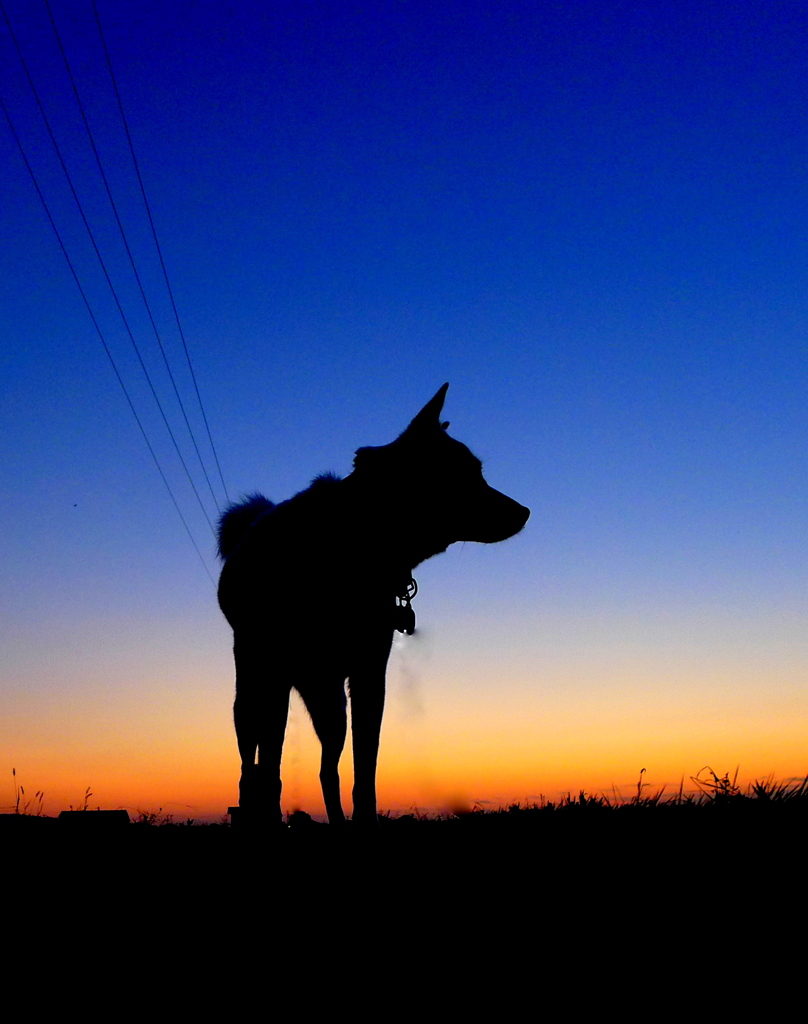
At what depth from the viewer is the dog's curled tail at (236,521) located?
7.13 meters

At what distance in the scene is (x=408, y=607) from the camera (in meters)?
5.76

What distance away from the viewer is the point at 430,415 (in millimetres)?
5570

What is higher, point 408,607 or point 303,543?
point 303,543

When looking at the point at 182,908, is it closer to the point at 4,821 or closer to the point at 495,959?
the point at 495,959

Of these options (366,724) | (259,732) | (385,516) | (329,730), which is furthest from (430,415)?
(329,730)

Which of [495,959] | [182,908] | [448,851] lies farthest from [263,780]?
[495,959]

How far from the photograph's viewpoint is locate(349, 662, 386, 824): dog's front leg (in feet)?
17.9

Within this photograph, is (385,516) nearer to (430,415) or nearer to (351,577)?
(351,577)

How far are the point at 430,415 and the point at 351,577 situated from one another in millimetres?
1197

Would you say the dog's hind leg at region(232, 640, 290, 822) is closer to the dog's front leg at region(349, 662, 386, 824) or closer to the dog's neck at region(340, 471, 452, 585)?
the dog's front leg at region(349, 662, 386, 824)

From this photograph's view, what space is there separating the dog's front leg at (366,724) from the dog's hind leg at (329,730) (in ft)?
2.48

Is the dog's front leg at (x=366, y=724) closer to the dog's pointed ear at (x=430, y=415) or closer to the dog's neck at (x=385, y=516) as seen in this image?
the dog's neck at (x=385, y=516)

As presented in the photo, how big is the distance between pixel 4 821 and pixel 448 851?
10.6 ft

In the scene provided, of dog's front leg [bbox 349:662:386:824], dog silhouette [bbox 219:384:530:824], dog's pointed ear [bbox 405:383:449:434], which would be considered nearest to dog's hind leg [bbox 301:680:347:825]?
dog silhouette [bbox 219:384:530:824]
